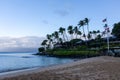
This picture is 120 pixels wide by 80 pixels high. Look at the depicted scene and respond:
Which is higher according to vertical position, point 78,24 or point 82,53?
point 78,24

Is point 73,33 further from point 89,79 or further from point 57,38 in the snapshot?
point 89,79

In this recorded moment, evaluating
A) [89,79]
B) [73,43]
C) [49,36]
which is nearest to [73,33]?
[73,43]

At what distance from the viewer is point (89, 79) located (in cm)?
1596

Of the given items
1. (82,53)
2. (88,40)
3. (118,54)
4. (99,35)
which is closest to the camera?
(118,54)

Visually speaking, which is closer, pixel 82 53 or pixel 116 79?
pixel 116 79

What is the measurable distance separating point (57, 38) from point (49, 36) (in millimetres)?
12902

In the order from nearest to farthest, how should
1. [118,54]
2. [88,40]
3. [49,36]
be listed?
1. [118,54]
2. [88,40]
3. [49,36]

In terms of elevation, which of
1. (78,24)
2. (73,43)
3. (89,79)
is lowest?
(89,79)

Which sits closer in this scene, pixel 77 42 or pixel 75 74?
pixel 75 74

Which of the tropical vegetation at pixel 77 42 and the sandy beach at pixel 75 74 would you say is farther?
the tropical vegetation at pixel 77 42

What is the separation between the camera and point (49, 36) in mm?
167000

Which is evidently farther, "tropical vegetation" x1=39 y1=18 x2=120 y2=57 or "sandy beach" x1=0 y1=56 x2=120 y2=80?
"tropical vegetation" x1=39 y1=18 x2=120 y2=57

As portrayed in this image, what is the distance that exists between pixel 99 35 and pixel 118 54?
80.9m

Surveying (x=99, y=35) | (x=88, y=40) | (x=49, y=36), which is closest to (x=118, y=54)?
(x=88, y=40)
